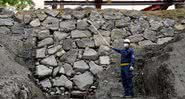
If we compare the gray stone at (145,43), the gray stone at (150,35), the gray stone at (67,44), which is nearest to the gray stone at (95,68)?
the gray stone at (67,44)

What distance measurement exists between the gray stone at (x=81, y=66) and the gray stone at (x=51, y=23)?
1495 millimetres

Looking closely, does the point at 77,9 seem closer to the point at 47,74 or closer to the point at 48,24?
the point at 48,24

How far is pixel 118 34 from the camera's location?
14500 millimetres

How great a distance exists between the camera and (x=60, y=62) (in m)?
14.0

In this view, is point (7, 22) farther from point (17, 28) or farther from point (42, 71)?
point (42, 71)

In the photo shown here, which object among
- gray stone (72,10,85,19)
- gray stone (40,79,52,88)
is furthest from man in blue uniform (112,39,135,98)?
gray stone (72,10,85,19)

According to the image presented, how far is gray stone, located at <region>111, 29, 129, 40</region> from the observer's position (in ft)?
47.4

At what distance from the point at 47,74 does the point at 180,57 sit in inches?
184

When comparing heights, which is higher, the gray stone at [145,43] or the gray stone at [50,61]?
the gray stone at [145,43]

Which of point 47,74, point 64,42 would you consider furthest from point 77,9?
point 47,74

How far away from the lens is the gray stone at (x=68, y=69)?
13780 mm

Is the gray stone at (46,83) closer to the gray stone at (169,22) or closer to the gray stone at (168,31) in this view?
the gray stone at (168,31)

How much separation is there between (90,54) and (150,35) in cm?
219

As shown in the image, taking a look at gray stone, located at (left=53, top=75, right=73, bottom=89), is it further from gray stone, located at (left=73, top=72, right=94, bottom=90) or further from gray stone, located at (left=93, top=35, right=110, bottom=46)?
gray stone, located at (left=93, top=35, right=110, bottom=46)
